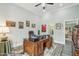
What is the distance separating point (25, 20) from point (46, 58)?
95 centimetres

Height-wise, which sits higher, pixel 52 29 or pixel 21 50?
pixel 52 29

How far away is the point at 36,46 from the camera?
81.1 inches

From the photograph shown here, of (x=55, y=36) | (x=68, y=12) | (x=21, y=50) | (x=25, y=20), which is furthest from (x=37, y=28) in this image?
(x=68, y=12)

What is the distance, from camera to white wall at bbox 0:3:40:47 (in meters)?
1.97

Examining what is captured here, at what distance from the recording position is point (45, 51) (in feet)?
6.75

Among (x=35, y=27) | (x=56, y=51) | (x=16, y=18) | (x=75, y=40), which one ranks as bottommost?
(x=56, y=51)

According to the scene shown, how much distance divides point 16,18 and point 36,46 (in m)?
0.75

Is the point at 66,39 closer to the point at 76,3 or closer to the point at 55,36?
the point at 55,36

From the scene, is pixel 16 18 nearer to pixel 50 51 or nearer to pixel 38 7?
pixel 38 7

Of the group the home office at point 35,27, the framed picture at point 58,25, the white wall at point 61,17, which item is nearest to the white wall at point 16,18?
the home office at point 35,27

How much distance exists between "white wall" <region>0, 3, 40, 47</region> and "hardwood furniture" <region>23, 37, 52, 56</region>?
0.16 meters

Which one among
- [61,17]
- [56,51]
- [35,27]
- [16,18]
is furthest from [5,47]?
[61,17]

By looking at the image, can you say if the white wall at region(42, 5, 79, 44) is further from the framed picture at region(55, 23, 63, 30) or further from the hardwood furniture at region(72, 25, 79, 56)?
the hardwood furniture at region(72, 25, 79, 56)

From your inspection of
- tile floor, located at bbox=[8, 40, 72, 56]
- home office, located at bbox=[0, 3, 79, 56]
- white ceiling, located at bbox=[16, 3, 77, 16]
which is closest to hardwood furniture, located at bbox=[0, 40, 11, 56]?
home office, located at bbox=[0, 3, 79, 56]
